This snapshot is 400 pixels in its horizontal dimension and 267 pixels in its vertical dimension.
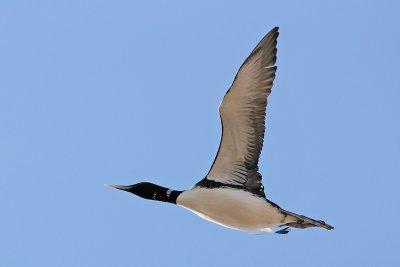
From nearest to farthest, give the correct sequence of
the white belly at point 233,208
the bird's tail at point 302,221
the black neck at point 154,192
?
the bird's tail at point 302,221 → the white belly at point 233,208 → the black neck at point 154,192

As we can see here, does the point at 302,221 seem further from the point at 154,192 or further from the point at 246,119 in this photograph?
the point at 154,192

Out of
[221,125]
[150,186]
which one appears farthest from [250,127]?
[150,186]

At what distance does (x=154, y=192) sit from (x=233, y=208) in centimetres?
182

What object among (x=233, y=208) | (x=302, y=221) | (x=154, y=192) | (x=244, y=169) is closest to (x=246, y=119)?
(x=244, y=169)

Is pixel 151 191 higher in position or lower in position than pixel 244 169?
lower

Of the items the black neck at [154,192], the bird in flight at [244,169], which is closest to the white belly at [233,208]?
the bird in flight at [244,169]

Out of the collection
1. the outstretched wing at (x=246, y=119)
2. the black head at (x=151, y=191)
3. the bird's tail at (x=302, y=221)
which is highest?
the outstretched wing at (x=246, y=119)

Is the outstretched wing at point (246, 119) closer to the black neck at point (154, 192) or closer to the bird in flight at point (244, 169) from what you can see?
the bird in flight at point (244, 169)

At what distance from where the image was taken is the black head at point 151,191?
23.8m

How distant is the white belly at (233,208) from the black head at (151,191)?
43 cm

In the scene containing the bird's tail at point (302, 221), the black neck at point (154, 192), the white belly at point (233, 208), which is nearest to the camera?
the bird's tail at point (302, 221)

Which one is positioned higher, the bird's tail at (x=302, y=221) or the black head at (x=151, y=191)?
the black head at (x=151, y=191)

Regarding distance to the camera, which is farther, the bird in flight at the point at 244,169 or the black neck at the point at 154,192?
the black neck at the point at 154,192

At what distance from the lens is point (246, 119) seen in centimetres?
2294
